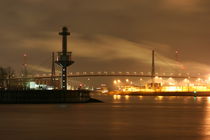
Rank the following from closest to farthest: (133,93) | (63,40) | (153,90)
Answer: (63,40) → (153,90) → (133,93)

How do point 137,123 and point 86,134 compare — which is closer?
point 86,134

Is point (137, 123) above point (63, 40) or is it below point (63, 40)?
below

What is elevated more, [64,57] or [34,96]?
[64,57]

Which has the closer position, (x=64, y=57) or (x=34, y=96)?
(x=64, y=57)

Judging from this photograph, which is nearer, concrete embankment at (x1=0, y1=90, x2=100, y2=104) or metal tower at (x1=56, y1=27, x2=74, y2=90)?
metal tower at (x1=56, y1=27, x2=74, y2=90)

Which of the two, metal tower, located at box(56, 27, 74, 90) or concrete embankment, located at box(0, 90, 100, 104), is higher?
metal tower, located at box(56, 27, 74, 90)

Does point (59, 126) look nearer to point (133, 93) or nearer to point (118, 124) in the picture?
point (118, 124)

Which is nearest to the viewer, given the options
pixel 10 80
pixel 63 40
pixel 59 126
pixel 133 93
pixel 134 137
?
pixel 134 137

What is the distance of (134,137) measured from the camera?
22.7 m

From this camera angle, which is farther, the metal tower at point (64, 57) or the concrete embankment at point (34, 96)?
the concrete embankment at point (34, 96)

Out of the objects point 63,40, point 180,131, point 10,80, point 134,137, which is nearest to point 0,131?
point 134,137

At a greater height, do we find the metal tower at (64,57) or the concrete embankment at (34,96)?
the metal tower at (64,57)

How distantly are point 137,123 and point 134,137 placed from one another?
284 inches

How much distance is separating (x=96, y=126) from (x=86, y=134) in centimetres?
399
